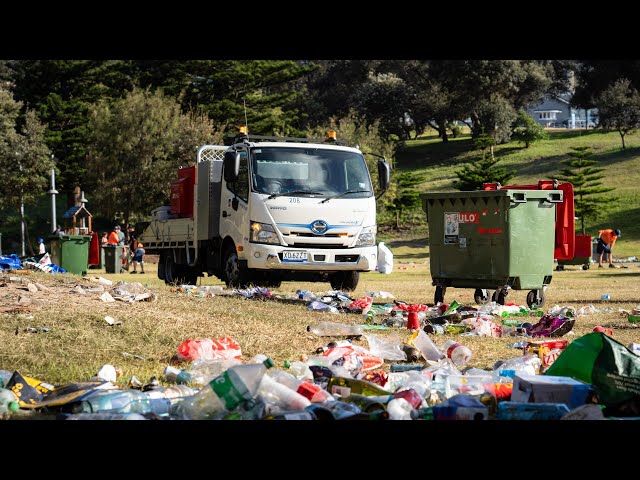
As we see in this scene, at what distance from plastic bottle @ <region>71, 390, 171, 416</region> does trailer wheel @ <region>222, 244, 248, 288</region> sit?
984 centimetres

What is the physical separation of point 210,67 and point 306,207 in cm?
3853

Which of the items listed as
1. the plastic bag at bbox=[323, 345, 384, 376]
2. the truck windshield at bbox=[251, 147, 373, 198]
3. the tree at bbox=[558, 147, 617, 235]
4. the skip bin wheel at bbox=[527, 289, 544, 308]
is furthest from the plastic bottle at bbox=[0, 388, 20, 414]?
the tree at bbox=[558, 147, 617, 235]

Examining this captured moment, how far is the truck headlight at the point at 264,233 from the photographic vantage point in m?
15.0

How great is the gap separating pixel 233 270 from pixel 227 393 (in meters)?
10.7

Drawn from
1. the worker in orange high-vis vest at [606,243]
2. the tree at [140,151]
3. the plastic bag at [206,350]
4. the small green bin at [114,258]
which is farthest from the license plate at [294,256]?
the tree at [140,151]

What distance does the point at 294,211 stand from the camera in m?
14.9

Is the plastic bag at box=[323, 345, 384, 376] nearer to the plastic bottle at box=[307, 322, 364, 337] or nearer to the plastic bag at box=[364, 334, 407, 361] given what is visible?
the plastic bag at box=[364, 334, 407, 361]

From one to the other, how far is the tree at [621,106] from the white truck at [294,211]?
51.8 metres

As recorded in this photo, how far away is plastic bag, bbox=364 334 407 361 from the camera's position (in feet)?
28.2

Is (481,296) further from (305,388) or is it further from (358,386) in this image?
(305,388)

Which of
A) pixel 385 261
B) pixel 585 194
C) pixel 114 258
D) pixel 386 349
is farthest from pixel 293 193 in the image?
pixel 585 194

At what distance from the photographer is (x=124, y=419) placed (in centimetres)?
512
